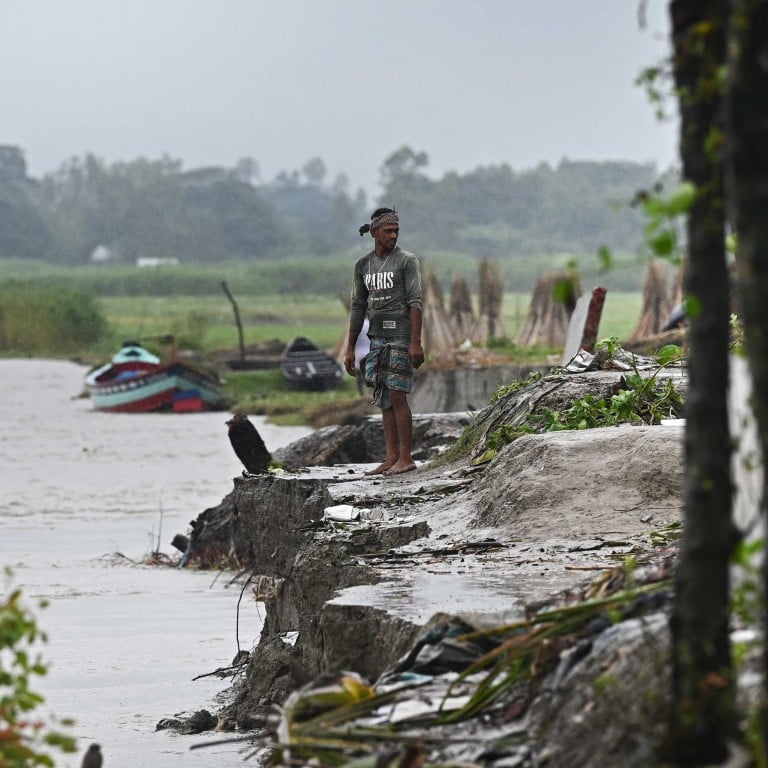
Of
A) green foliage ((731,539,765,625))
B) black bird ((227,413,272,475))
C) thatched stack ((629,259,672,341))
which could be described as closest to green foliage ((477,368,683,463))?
black bird ((227,413,272,475))

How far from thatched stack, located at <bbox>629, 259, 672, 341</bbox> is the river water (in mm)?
8524

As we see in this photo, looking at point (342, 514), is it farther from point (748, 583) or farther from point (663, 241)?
point (663, 241)

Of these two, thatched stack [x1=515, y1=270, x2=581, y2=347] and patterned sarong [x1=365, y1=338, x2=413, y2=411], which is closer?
patterned sarong [x1=365, y1=338, x2=413, y2=411]

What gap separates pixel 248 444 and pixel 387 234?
259cm

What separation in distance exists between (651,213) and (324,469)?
7.92m

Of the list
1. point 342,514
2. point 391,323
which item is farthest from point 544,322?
point 342,514

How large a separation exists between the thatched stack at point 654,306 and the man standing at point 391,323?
2294 cm

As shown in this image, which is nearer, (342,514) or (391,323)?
(342,514)

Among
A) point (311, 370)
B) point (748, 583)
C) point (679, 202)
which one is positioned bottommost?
point (311, 370)

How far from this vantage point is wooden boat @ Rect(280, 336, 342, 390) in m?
37.1

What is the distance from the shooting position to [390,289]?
10297mm

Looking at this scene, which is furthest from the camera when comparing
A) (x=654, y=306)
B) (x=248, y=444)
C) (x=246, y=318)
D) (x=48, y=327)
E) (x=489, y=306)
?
(x=246, y=318)

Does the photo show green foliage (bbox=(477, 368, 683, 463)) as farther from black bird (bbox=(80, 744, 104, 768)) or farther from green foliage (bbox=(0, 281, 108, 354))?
green foliage (bbox=(0, 281, 108, 354))

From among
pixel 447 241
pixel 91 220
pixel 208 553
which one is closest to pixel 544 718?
pixel 208 553
